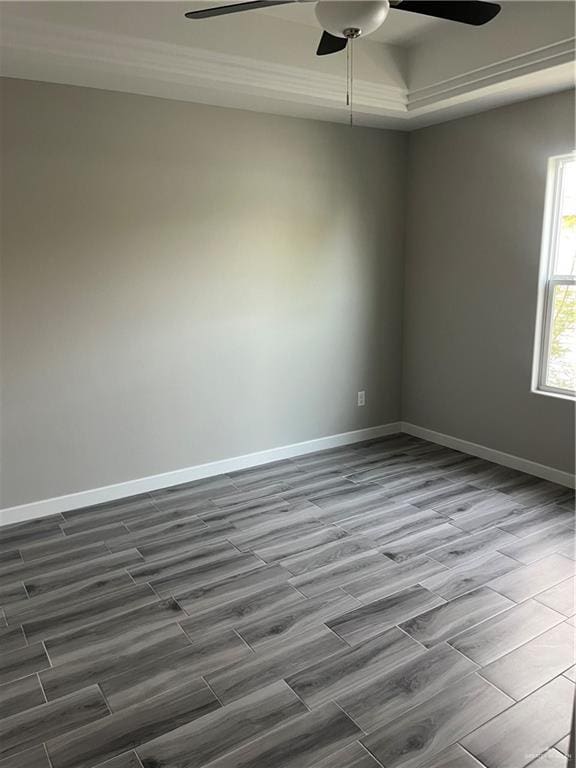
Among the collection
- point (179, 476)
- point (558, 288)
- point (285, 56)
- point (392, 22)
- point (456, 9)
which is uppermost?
point (392, 22)

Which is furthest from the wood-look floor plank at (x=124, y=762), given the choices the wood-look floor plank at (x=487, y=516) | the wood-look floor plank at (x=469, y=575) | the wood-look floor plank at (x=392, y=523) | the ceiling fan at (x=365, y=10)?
the ceiling fan at (x=365, y=10)

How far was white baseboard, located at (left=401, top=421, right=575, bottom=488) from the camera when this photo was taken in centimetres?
392

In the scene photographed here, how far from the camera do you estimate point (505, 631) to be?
8.01ft

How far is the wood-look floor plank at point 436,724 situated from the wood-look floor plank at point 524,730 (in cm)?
3

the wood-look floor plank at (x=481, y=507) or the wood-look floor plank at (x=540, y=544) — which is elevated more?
the wood-look floor plank at (x=481, y=507)

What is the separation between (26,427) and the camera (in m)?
3.40

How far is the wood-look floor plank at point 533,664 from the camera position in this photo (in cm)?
213

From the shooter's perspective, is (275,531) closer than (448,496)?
Yes

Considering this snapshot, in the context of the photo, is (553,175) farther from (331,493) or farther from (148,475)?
(148,475)

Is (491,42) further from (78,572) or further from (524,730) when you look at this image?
(78,572)

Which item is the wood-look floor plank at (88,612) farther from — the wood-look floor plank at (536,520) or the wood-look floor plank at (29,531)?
the wood-look floor plank at (536,520)

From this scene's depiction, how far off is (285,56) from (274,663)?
316 cm

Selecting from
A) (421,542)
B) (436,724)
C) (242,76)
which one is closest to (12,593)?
(436,724)

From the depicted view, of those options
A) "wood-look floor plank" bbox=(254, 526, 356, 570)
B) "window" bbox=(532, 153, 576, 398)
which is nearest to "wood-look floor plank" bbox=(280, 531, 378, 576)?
"wood-look floor plank" bbox=(254, 526, 356, 570)
